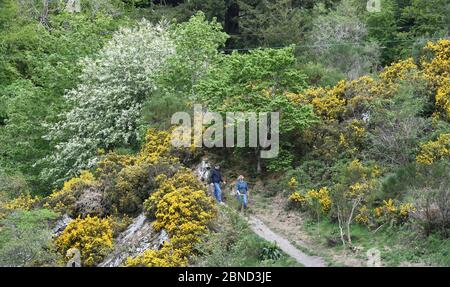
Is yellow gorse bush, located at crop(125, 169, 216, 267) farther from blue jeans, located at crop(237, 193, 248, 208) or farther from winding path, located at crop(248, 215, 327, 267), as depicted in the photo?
winding path, located at crop(248, 215, 327, 267)

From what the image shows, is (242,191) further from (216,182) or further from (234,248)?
(234,248)

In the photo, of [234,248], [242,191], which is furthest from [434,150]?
[234,248]

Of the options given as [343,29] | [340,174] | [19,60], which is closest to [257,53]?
[340,174]

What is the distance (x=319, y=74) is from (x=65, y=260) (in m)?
13.2

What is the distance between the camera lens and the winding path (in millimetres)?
14219

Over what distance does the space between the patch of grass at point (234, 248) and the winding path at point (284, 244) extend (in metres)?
0.24

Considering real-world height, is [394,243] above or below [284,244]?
above

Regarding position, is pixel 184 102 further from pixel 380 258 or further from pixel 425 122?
pixel 380 258

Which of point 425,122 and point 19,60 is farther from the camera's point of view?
point 19,60

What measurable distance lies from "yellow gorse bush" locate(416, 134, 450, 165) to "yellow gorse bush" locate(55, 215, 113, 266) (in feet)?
27.9

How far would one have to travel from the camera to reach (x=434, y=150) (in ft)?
58.8

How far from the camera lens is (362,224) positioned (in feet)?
52.5

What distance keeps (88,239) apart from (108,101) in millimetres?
9014
